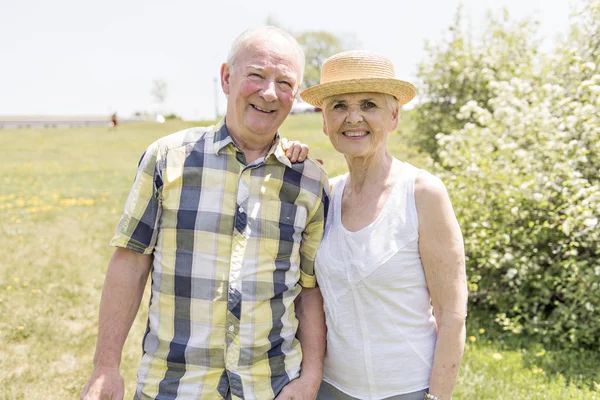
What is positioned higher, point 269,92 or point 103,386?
point 269,92

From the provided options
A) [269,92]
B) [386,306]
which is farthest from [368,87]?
[386,306]

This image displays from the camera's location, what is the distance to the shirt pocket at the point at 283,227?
2166 millimetres

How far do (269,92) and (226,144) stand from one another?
279 millimetres

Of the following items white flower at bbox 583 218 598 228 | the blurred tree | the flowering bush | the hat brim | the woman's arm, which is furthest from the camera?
the blurred tree

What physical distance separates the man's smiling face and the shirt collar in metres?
0.03

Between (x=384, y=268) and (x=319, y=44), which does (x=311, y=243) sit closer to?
(x=384, y=268)

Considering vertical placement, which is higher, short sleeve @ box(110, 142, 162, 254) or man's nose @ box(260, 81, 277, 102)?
man's nose @ box(260, 81, 277, 102)

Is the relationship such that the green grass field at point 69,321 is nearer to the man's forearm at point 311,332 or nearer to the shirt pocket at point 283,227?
the man's forearm at point 311,332

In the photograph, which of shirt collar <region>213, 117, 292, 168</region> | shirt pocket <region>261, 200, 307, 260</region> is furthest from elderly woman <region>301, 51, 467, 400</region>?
shirt collar <region>213, 117, 292, 168</region>

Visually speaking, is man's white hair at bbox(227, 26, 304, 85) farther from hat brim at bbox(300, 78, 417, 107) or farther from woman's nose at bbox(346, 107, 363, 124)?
woman's nose at bbox(346, 107, 363, 124)

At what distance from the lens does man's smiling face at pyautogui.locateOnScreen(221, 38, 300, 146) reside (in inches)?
85.2

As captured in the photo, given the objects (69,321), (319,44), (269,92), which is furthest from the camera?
(319,44)

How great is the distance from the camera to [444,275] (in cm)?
203

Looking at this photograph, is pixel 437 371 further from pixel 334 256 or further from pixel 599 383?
pixel 599 383
